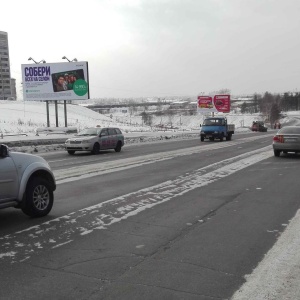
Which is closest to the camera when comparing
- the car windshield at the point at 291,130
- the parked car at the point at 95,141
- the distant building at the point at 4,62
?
the car windshield at the point at 291,130

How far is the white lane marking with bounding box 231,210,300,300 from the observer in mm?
3789

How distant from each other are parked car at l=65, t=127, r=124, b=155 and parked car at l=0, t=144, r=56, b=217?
45.1 feet

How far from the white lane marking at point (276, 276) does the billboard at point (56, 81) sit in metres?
39.5

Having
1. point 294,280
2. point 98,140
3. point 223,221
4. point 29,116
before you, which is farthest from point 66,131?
point 294,280

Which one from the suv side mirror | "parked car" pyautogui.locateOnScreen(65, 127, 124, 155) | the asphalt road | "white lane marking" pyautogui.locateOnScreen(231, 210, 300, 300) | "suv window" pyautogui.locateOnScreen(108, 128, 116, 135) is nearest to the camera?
"white lane marking" pyautogui.locateOnScreen(231, 210, 300, 300)

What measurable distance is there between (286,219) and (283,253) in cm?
191

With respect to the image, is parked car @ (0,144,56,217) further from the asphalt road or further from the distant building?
the distant building

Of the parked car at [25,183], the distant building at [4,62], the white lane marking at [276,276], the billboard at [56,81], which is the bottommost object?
the white lane marking at [276,276]

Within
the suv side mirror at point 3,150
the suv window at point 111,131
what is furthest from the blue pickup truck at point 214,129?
the suv side mirror at point 3,150

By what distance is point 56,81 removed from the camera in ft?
141

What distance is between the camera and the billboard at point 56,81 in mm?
42688

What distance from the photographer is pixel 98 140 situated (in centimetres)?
2155

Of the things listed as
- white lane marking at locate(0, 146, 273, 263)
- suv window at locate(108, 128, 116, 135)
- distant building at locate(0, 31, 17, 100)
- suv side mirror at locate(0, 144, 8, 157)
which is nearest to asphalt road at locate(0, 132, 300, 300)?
white lane marking at locate(0, 146, 273, 263)

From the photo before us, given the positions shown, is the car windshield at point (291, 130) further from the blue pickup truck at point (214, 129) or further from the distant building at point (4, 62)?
the distant building at point (4, 62)
